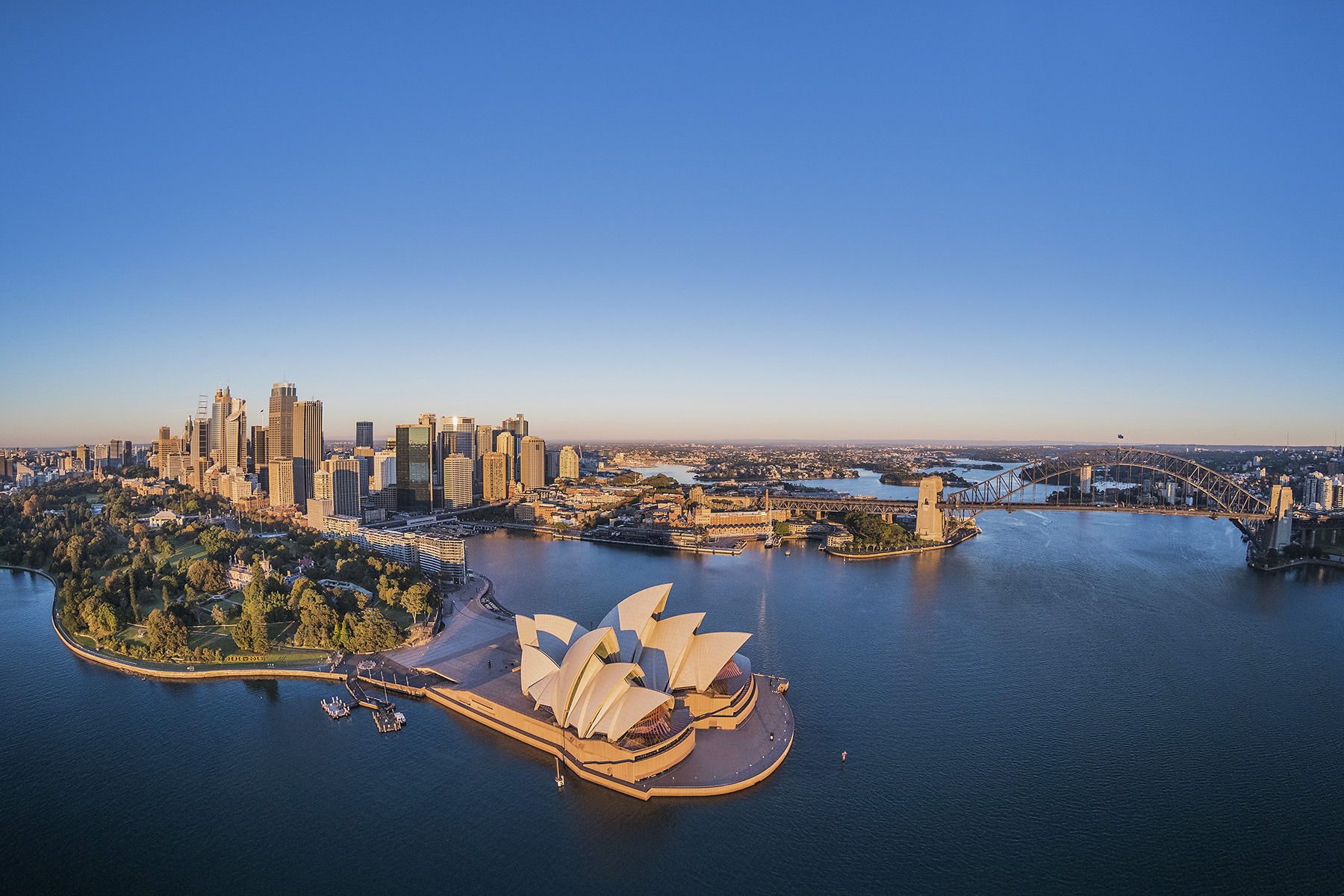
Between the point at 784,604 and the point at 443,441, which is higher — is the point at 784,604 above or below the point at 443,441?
below

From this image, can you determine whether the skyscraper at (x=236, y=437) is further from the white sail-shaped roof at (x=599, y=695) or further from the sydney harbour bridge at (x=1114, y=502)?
the white sail-shaped roof at (x=599, y=695)

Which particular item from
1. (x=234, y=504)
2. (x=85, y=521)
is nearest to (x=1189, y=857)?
(x=85, y=521)

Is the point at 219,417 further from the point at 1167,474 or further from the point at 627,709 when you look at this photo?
the point at 1167,474

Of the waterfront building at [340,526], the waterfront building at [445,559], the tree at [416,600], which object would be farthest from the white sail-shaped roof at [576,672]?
the waterfront building at [340,526]

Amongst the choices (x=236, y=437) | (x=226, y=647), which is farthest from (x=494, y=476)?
(x=226, y=647)

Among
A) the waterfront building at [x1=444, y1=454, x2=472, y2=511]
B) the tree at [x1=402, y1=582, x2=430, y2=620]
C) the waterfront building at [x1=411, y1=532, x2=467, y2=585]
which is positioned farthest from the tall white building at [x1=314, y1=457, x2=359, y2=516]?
the tree at [x1=402, y1=582, x2=430, y2=620]

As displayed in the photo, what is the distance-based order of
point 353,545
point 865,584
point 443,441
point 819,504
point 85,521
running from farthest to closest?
point 443,441
point 819,504
point 85,521
point 353,545
point 865,584

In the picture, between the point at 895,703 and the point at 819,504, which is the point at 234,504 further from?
the point at 895,703
